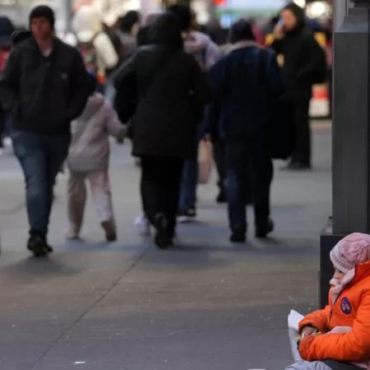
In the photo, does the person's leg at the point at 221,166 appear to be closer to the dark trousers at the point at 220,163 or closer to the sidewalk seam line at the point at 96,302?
the dark trousers at the point at 220,163

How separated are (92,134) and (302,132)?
632 centimetres

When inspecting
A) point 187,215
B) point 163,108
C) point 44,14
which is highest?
point 44,14

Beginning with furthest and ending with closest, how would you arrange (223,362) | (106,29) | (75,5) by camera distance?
(75,5) < (106,29) < (223,362)

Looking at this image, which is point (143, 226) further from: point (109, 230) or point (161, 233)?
point (161, 233)

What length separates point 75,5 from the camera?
3638 centimetres

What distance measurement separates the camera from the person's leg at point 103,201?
12.1 meters

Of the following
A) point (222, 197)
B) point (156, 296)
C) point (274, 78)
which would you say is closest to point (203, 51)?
point (222, 197)

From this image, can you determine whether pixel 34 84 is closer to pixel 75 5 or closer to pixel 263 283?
pixel 263 283

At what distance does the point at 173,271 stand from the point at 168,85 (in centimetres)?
174

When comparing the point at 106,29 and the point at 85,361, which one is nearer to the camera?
the point at 85,361

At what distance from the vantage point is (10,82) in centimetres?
1114

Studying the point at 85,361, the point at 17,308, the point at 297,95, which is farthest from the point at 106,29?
the point at 85,361

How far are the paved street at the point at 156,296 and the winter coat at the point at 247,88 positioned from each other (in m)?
0.93

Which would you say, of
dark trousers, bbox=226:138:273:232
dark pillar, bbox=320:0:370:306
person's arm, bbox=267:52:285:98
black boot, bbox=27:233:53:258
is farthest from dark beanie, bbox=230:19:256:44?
dark pillar, bbox=320:0:370:306
